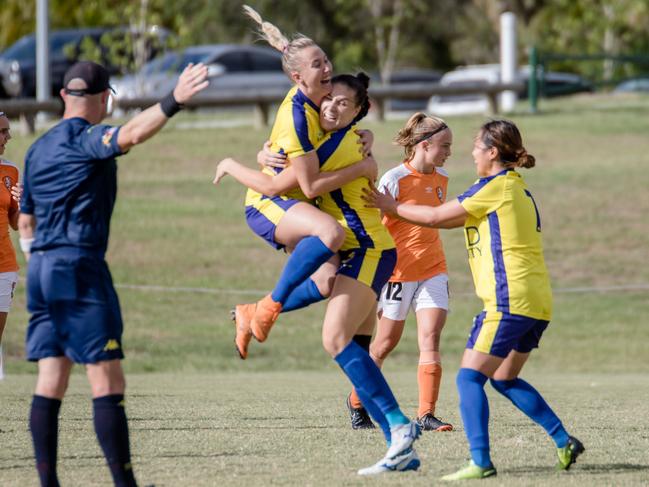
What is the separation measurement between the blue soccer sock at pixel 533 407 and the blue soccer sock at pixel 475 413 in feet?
0.94

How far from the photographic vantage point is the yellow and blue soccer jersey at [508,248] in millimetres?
6445

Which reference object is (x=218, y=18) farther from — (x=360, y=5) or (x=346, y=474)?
(x=346, y=474)

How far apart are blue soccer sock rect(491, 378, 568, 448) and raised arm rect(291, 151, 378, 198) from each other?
4.35 ft

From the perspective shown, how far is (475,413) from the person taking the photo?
639 cm

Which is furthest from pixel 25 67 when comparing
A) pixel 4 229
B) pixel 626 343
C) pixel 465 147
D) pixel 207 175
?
pixel 4 229

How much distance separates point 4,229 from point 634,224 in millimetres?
13933

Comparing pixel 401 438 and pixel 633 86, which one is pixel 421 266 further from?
pixel 633 86

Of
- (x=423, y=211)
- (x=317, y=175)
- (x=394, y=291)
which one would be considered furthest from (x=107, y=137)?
(x=394, y=291)

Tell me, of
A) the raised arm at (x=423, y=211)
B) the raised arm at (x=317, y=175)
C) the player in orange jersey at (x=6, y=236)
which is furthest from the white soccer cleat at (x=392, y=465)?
the player in orange jersey at (x=6, y=236)

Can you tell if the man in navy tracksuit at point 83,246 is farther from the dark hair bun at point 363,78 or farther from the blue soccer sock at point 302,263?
the dark hair bun at point 363,78

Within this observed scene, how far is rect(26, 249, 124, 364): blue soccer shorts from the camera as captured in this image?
5.70 meters

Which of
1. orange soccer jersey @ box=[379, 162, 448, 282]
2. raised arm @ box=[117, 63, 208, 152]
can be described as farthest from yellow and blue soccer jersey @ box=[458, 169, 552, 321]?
orange soccer jersey @ box=[379, 162, 448, 282]

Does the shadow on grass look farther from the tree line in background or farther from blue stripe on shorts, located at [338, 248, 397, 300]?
the tree line in background

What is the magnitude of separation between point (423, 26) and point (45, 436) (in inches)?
1763
